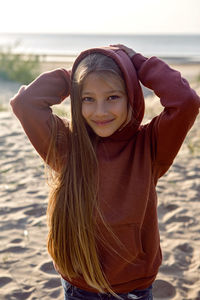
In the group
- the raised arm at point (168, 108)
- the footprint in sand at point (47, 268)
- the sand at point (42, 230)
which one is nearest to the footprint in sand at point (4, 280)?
the sand at point (42, 230)

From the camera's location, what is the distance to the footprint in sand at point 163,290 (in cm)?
259

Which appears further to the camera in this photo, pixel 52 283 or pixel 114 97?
pixel 52 283

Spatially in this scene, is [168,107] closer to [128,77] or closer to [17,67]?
[128,77]

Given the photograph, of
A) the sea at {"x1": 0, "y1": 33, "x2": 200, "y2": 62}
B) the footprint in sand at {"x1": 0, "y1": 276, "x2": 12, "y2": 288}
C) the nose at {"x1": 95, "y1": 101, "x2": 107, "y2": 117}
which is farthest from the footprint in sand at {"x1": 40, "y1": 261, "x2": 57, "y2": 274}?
the sea at {"x1": 0, "y1": 33, "x2": 200, "y2": 62}

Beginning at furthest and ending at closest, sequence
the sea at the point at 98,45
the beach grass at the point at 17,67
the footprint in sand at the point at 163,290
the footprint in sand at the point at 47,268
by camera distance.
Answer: the sea at the point at 98,45
the beach grass at the point at 17,67
the footprint in sand at the point at 47,268
the footprint in sand at the point at 163,290

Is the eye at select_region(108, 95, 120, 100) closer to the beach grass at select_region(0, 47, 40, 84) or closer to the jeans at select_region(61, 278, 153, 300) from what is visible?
the jeans at select_region(61, 278, 153, 300)

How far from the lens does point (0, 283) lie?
2678 millimetres

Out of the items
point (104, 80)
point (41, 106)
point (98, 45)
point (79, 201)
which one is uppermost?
point (104, 80)

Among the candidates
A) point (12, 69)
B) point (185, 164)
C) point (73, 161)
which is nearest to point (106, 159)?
point (73, 161)

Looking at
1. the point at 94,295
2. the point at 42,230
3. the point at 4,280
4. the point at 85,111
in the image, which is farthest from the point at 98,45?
the point at 94,295

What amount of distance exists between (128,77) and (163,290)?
152 cm

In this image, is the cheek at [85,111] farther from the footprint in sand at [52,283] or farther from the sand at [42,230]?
the footprint in sand at [52,283]

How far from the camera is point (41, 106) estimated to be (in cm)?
185

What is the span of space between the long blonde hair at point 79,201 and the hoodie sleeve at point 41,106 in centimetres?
4
